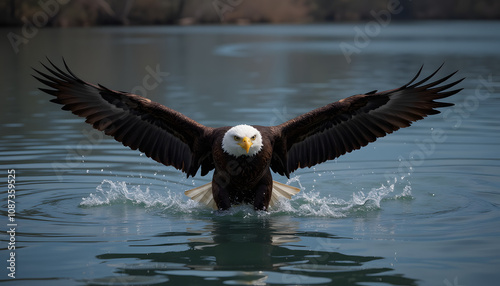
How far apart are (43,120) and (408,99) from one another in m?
7.48

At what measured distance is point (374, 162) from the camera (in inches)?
385

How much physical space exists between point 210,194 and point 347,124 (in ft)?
4.99

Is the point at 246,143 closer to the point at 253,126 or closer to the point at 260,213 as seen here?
the point at 253,126

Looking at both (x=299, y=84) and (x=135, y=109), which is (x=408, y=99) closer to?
(x=135, y=109)

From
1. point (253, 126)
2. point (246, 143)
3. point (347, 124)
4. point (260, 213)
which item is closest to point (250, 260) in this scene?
point (246, 143)

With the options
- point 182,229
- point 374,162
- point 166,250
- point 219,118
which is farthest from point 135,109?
point 219,118

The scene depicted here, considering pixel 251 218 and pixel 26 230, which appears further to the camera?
pixel 251 218

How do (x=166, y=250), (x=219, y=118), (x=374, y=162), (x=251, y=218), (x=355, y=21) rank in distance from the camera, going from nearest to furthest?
(x=166, y=250), (x=251, y=218), (x=374, y=162), (x=219, y=118), (x=355, y=21)

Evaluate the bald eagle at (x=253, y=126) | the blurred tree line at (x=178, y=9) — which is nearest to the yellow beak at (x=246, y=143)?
the bald eagle at (x=253, y=126)

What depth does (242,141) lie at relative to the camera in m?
6.95

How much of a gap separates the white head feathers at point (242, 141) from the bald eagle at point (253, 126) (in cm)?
15

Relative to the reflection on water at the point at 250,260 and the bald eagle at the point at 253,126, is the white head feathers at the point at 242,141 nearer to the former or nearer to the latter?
the bald eagle at the point at 253,126

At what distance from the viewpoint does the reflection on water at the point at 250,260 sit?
5.51 meters

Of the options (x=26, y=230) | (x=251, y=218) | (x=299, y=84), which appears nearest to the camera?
(x=26, y=230)
